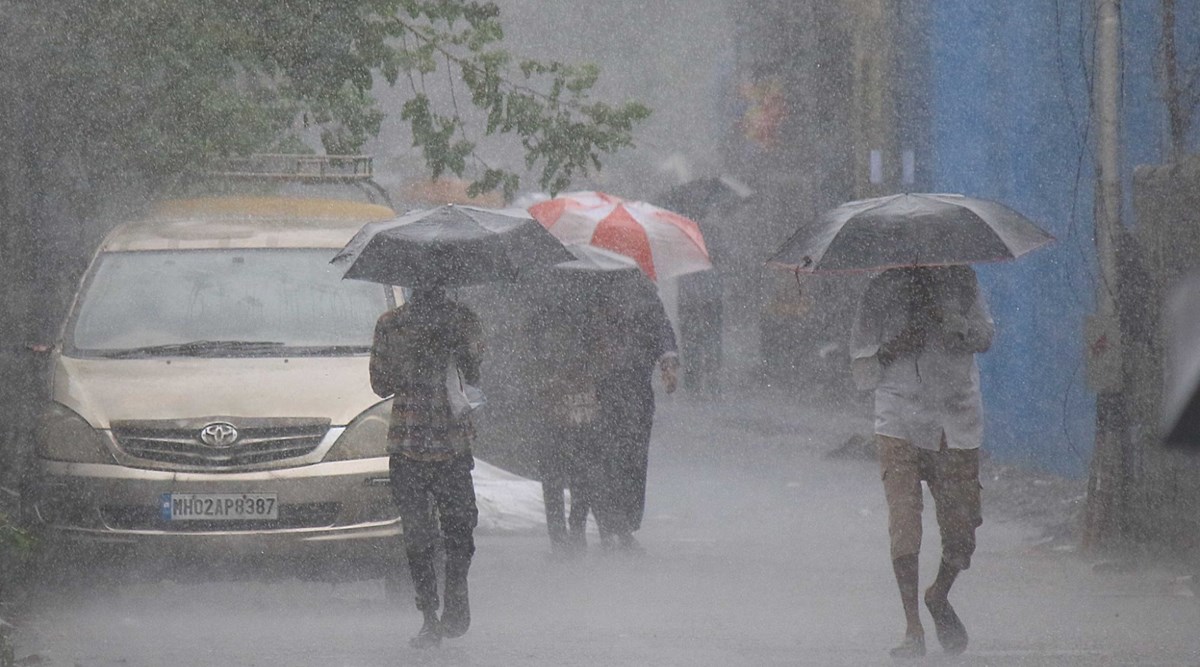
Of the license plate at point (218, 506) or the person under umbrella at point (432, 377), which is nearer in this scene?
the person under umbrella at point (432, 377)

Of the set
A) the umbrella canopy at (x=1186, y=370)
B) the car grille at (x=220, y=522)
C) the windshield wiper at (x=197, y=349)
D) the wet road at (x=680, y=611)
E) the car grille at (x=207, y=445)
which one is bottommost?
the wet road at (x=680, y=611)

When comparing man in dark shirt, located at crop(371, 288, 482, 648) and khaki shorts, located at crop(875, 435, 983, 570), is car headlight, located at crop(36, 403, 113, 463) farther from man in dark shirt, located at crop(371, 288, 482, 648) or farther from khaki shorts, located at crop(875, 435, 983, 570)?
khaki shorts, located at crop(875, 435, 983, 570)

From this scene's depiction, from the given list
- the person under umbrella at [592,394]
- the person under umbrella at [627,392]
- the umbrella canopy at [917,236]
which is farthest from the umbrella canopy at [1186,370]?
the person under umbrella at [627,392]

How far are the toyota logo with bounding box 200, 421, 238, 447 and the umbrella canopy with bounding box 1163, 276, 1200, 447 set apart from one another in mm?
6439

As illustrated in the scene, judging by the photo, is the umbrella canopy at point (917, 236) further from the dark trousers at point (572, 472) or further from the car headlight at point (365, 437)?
the dark trousers at point (572, 472)

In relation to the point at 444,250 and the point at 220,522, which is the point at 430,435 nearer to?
the point at 444,250

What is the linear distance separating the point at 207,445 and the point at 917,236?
3.14 metres

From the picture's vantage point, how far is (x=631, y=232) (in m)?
11.2

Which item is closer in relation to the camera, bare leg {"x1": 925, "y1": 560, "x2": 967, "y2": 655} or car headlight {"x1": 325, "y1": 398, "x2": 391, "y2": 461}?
bare leg {"x1": 925, "y1": 560, "x2": 967, "y2": 655}

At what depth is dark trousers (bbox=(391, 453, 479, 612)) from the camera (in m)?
6.93

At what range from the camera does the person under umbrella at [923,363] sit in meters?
6.69

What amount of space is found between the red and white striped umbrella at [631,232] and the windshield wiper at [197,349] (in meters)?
3.00

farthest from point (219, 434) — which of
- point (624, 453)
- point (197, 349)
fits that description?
point (624, 453)

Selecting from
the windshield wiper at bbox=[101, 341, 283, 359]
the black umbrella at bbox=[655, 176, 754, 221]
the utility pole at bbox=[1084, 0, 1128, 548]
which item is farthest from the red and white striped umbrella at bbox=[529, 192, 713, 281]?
the black umbrella at bbox=[655, 176, 754, 221]
